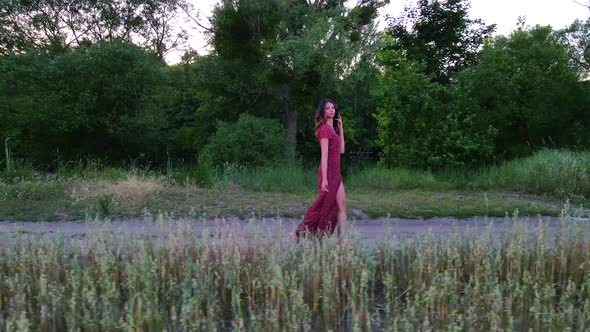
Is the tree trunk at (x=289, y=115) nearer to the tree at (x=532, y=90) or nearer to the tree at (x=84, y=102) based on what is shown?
the tree at (x=84, y=102)

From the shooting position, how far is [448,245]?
5.20 metres

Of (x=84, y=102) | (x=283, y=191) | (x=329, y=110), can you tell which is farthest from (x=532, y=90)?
(x=84, y=102)

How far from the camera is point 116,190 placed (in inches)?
463

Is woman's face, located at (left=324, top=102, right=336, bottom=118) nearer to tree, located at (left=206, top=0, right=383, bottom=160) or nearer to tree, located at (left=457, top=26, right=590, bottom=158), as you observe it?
tree, located at (left=206, top=0, right=383, bottom=160)

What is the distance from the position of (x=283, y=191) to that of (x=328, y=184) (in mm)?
7400

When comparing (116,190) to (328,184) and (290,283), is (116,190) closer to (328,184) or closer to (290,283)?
(328,184)

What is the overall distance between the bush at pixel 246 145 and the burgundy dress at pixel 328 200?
1175cm

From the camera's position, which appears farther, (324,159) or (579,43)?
(579,43)

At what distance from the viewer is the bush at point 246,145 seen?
1961cm

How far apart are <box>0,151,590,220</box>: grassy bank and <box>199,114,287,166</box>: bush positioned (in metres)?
2.58

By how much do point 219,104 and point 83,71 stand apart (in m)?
6.06

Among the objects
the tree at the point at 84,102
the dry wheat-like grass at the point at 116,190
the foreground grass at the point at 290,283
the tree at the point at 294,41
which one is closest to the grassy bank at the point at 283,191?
the dry wheat-like grass at the point at 116,190

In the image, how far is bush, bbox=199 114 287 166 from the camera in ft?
64.3

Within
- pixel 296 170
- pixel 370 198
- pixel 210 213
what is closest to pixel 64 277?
pixel 210 213
